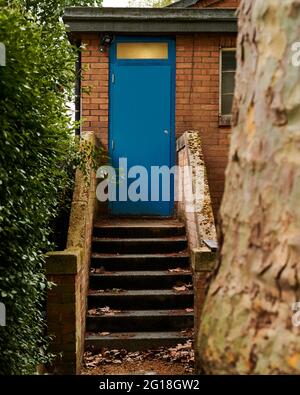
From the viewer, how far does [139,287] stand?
6750 mm

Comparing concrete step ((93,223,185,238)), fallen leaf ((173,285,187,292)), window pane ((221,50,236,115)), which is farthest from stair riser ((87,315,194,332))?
window pane ((221,50,236,115))

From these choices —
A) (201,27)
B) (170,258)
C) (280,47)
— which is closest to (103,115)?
(201,27)

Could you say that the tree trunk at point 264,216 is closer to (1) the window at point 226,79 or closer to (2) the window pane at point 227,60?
(1) the window at point 226,79

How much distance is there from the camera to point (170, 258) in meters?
7.13

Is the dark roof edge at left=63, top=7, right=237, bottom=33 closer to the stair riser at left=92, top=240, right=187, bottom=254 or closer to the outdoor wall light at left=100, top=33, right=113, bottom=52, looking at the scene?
the outdoor wall light at left=100, top=33, right=113, bottom=52

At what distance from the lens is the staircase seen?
6.05 m

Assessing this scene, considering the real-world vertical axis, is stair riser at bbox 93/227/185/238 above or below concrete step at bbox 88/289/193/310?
above

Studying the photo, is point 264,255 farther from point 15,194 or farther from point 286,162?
point 15,194

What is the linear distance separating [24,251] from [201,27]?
256 inches

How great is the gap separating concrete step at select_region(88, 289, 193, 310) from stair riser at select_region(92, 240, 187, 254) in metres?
1.07

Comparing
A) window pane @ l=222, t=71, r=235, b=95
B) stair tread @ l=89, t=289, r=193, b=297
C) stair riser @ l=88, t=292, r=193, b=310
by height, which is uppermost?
window pane @ l=222, t=71, r=235, b=95

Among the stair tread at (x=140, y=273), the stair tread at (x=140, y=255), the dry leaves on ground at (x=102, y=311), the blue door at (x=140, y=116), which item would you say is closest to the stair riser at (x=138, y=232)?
the stair tread at (x=140, y=255)

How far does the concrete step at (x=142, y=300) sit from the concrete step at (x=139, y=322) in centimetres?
25

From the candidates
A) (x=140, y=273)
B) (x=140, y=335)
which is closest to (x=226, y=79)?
(x=140, y=273)
